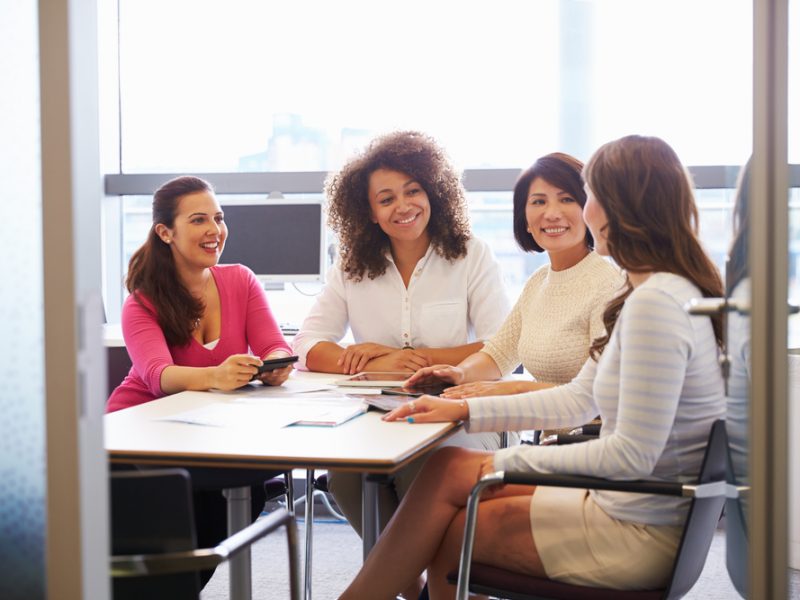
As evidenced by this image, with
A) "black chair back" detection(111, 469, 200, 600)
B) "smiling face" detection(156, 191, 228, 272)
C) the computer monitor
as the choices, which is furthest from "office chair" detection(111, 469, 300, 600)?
the computer monitor

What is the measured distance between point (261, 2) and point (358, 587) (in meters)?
3.11

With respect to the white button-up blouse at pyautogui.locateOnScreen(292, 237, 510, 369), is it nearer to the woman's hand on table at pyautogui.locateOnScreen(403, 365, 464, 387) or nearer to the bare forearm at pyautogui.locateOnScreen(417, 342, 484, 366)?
the bare forearm at pyautogui.locateOnScreen(417, 342, 484, 366)

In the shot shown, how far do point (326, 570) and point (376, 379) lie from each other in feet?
3.34

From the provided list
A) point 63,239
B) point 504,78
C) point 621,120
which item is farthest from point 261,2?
point 63,239

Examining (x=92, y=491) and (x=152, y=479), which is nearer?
(x=92, y=491)

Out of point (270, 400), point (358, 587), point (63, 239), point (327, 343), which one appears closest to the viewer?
point (63, 239)

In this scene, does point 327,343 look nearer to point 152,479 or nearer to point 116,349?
point 116,349

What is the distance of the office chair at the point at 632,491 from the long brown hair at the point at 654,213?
33 cm

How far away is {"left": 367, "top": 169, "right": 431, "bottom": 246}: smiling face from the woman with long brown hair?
0.95 meters

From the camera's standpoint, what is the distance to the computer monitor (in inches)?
142

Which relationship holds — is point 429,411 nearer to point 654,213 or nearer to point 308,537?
point 654,213

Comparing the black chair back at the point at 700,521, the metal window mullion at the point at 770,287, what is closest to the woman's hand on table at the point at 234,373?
the black chair back at the point at 700,521

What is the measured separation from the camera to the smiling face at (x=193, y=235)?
2520mm

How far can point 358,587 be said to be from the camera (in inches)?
67.2
